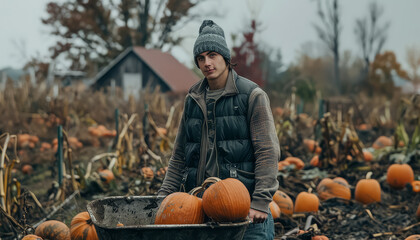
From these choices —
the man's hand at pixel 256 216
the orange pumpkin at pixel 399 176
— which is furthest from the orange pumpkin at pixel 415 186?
the man's hand at pixel 256 216

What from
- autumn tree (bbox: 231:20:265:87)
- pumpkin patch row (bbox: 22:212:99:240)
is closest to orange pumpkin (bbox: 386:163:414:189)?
pumpkin patch row (bbox: 22:212:99:240)

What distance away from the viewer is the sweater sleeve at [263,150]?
2961mm

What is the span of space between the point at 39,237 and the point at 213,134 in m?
1.49

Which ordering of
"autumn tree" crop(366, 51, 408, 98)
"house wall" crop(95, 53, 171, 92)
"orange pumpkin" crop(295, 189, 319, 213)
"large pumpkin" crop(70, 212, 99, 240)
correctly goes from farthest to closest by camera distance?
"autumn tree" crop(366, 51, 408, 98) → "house wall" crop(95, 53, 171, 92) → "orange pumpkin" crop(295, 189, 319, 213) → "large pumpkin" crop(70, 212, 99, 240)

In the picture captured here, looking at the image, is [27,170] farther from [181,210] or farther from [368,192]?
[181,210]

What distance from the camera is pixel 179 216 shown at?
255 centimetres

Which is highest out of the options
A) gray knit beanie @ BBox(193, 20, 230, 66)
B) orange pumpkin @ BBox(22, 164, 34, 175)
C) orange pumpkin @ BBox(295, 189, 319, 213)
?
gray knit beanie @ BBox(193, 20, 230, 66)

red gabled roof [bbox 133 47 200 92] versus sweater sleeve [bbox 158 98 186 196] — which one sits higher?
red gabled roof [bbox 133 47 200 92]

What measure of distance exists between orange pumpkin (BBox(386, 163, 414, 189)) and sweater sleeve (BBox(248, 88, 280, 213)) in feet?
13.5

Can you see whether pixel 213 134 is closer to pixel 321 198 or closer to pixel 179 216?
pixel 179 216

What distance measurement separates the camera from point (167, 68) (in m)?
30.8

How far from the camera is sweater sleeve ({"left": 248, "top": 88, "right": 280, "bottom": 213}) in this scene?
2.96 m

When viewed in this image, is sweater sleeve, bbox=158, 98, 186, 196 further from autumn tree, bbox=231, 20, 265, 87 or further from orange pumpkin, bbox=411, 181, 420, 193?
autumn tree, bbox=231, 20, 265, 87

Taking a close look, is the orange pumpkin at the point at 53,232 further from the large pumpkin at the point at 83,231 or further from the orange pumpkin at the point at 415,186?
the orange pumpkin at the point at 415,186
